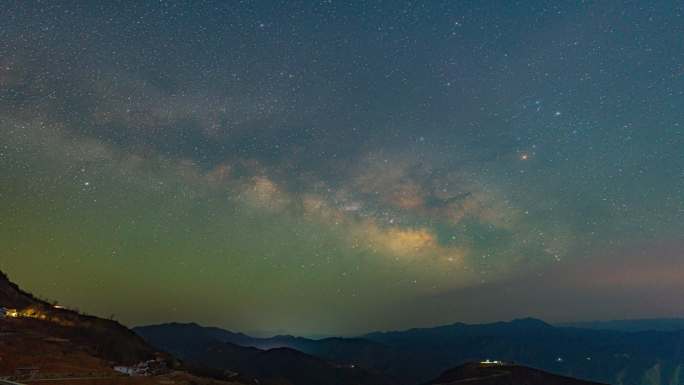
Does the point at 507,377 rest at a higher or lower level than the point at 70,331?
lower

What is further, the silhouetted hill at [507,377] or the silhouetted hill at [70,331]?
the silhouetted hill at [507,377]

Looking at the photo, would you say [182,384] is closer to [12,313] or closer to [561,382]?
[12,313]

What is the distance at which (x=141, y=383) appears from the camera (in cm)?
2439

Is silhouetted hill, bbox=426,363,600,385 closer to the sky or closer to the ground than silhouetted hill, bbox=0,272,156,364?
closer to the ground

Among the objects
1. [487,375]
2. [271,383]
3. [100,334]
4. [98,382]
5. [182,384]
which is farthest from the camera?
[271,383]

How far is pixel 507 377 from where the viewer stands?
104750 mm

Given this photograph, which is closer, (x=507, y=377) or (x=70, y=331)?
(x=70, y=331)

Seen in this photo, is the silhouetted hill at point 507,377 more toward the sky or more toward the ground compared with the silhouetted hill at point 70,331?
more toward the ground

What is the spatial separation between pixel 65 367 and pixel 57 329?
83.8 feet

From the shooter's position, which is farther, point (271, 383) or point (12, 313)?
point (271, 383)

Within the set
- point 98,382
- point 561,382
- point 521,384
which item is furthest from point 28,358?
point 561,382

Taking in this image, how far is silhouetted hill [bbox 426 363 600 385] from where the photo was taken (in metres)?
101

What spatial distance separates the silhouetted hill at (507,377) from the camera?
101m

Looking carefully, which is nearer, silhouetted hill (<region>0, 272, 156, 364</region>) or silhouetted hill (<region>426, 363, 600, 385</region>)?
silhouetted hill (<region>0, 272, 156, 364</region>)
